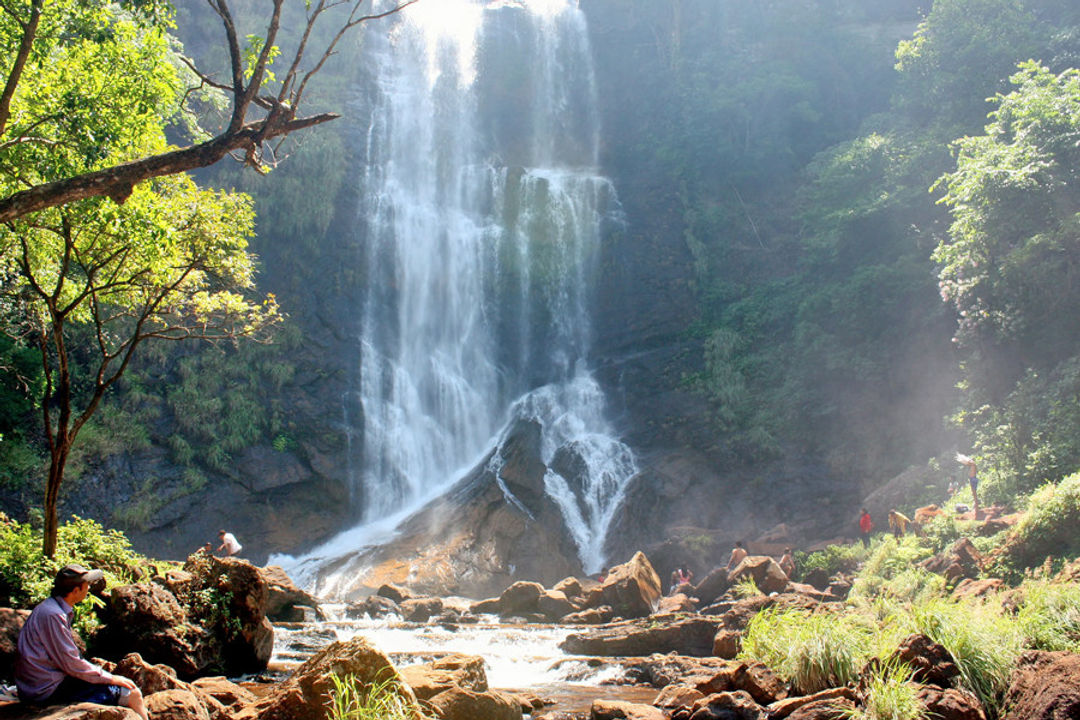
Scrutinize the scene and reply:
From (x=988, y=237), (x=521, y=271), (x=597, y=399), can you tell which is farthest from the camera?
(x=521, y=271)

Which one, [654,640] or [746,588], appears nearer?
[654,640]

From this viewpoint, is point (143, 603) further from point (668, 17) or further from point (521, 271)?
point (668, 17)

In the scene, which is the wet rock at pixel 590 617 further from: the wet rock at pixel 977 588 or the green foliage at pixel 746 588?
the wet rock at pixel 977 588

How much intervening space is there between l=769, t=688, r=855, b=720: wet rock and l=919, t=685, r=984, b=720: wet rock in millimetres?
758

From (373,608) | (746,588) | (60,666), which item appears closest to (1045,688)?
(60,666)

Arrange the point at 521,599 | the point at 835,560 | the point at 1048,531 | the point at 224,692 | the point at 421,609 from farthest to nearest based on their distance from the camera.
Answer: the point at 835,560, the point at 421,609, the point at 521,599, the point at 1048,531, the point at 224,692

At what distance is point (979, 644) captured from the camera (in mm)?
6176

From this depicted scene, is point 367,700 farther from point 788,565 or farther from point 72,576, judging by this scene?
point 788,565

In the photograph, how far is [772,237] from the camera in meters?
31.8

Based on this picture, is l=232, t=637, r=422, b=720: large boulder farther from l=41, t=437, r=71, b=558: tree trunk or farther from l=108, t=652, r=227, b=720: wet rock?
l=41, t=437, r=71, b=558: tree trunk

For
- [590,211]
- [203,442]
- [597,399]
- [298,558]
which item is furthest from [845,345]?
[203,442]

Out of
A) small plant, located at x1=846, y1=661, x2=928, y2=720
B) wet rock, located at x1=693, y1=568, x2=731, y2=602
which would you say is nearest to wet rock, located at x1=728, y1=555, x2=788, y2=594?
wet rock, located at x1=693, y1=568, x2=731, y2=602

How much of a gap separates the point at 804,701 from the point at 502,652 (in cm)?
730

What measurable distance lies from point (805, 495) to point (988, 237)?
32.4ft
